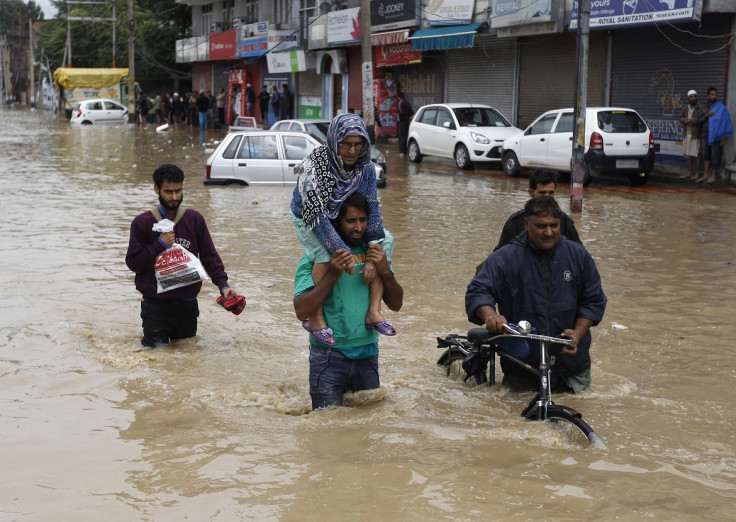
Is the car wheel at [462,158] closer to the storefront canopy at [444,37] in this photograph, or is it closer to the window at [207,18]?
the storefront canopy at [444,37]

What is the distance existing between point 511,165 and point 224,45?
29576 mm

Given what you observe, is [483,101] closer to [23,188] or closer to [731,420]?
[23,188]

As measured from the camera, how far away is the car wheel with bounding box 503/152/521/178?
68.7ft

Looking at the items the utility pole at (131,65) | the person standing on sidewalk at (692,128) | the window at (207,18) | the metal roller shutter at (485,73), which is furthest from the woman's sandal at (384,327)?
the window at (207,18)

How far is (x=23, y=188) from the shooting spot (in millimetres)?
18219

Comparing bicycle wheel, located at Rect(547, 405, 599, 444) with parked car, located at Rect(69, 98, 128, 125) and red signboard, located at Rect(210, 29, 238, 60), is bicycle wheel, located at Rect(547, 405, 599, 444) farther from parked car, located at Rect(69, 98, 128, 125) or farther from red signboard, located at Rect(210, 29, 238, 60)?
parked car, located at Rect(69, 98, 128, 125)

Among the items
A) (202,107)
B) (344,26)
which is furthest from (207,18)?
(344,26)

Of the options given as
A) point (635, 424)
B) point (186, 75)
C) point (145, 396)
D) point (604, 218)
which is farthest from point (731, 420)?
point (186, 75)

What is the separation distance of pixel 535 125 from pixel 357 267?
16.1 meters

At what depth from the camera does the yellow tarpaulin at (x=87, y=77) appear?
193 feet

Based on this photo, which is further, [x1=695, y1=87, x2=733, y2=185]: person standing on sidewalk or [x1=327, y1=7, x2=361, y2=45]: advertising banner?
[x1=327, y1=7, x2=361, y2=45]: advertising banner

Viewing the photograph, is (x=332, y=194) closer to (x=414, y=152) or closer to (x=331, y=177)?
(x=331, y=177)

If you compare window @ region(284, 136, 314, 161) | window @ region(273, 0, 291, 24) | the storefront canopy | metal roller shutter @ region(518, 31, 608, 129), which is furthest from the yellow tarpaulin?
window @ region(284, 136, 314, 161)

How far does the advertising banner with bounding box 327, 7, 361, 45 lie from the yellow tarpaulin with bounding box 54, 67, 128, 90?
2807 centimetres
